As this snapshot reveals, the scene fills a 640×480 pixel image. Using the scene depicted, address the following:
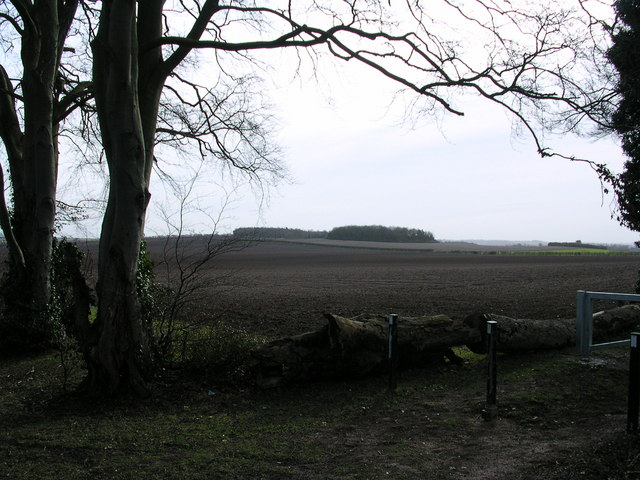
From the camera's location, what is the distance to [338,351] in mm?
7578

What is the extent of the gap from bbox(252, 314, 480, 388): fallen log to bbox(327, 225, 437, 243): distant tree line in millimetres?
110185

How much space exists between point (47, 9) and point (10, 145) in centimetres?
277

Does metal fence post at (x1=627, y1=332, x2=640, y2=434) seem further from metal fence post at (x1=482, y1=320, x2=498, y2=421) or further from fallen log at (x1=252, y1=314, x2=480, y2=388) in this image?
fallen log at (x1=252, y1=314, x2=480, y2=388)

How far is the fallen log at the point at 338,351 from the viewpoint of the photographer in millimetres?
7453

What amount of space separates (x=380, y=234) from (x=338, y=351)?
114 meters

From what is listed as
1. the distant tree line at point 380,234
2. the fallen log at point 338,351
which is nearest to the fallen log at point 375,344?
the fallen log at point 338,351

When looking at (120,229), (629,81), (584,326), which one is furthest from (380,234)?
(120,229)

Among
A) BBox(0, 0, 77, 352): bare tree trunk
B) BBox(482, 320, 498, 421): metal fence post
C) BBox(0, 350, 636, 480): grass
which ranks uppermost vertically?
BBox(0, 0, 77, 352): bare tree trunk

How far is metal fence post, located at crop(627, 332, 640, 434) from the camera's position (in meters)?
5.13

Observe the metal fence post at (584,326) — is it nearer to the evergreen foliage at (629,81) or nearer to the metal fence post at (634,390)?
the evergreen foliage at (629,81)

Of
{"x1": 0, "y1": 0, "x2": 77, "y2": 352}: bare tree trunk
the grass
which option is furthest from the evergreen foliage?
{"x1": 0, "y1": 0, "x2": 77, "y2": 352}: bare tree trunk

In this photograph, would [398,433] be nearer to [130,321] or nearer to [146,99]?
[130,321]

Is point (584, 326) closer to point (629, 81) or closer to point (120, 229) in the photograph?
point (629, 81)

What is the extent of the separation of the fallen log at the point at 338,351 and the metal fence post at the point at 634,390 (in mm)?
3324
